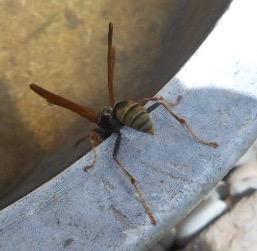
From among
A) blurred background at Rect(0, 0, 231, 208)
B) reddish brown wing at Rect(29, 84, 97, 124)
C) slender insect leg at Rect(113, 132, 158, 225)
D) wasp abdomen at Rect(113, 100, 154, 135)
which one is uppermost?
blurred background at Rect(0, 0, 231, 208)

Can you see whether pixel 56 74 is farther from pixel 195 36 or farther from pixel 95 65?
pixel 195 36

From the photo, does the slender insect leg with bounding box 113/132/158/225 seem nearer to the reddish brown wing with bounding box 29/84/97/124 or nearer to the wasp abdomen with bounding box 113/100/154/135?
the wasp abdomen with bounding box 113/100/154/135

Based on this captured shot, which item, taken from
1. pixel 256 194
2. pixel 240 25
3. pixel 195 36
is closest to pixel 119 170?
pixel 240 25

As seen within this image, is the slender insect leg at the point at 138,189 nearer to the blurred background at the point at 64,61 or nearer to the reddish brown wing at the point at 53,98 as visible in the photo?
the reddish brown wing at the point at 53,98

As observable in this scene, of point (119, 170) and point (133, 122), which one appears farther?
point (133, 122)

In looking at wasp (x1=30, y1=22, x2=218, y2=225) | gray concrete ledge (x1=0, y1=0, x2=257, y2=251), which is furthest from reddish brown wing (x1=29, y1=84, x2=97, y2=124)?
Result: gray concrete ledge (x1=0, y1=0, x2=257, y2=251)
